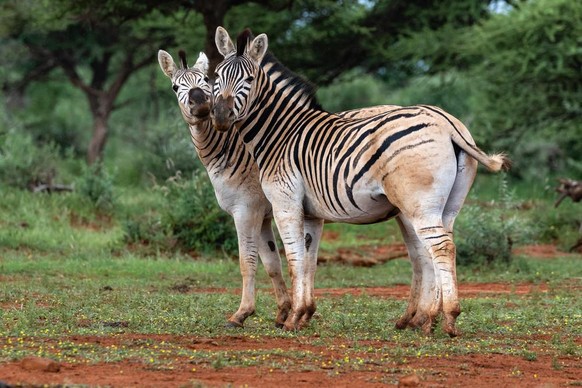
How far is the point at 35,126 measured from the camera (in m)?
33.0

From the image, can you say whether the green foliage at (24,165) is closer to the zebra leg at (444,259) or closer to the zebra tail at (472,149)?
the zebra tail at (472,149)

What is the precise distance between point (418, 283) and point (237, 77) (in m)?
2.29

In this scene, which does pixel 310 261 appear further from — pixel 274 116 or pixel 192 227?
pixel 192 227

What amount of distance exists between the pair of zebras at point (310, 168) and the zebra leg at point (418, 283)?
0.04 feet

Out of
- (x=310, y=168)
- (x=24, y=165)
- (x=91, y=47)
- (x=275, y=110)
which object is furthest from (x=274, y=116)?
(x=91, y=47)

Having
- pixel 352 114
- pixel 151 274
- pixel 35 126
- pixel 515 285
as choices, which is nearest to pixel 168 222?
pixel 151 274

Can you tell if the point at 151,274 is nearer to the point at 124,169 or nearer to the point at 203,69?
the point at 203,69

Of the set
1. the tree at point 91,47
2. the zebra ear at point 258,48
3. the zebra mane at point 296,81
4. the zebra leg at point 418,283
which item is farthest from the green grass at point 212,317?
the tree at point 91,47

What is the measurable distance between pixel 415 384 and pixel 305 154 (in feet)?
10.4

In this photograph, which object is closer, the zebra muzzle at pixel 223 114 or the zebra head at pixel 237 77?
the zebra muzzle at pixel 223 114

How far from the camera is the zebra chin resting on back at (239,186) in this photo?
9.47 metres

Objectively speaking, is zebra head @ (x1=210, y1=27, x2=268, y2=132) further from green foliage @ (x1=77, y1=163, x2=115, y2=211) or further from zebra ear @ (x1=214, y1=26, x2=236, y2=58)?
green foliage @ (x1=77, y1=163, x2=115, y2=211)

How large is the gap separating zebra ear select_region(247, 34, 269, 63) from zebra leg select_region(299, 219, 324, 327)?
1.47m

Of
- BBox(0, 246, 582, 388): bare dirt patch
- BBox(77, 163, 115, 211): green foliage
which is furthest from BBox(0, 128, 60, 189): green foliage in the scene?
BBox(0, 246, 582, 388): bare dirt patch
